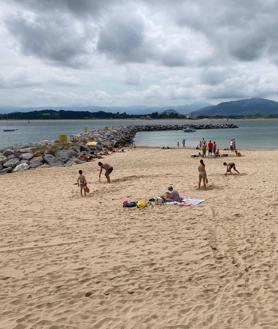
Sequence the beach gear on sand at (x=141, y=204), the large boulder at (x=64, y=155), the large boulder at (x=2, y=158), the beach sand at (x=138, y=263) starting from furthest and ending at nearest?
1. the large boulder at (x=64, y=155)
2. the large boulder at (x=2, y=158)
3. the beach gear on sand at (x=141, y=204)
4. the beach sand at (x=138, y=263)

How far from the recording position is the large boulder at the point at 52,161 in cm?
2659

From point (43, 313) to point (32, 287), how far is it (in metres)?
1.00

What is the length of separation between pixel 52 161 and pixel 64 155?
1.71 meters

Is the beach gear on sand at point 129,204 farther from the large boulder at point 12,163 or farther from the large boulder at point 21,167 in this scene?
the large boulder at point 12,163

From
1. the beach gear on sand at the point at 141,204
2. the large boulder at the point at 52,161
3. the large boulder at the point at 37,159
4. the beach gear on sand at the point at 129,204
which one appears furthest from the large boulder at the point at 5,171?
the beach gear on sand at the point at 141,204

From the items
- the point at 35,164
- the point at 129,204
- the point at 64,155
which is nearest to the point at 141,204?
the point at 129,204

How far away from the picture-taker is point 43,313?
609 cm

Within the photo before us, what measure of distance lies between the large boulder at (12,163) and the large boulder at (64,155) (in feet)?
9.16

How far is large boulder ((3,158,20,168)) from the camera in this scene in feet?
84.5

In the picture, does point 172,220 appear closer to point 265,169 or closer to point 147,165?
point 265,169

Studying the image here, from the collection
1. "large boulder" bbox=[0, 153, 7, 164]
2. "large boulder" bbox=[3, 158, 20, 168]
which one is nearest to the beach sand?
"large boulder" bbox=[3, 158, 20, 168]

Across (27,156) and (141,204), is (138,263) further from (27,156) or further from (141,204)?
(27,156)

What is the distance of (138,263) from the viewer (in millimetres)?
8031

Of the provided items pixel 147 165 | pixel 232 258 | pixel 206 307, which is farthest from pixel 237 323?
pixel 147 165
